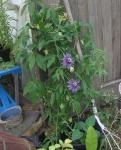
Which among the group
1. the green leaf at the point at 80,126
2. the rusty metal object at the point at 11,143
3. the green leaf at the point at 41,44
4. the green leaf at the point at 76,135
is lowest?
the green leaf at the point at 76,135

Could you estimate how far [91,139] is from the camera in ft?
10.4

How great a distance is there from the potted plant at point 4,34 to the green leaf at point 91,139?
0.96m

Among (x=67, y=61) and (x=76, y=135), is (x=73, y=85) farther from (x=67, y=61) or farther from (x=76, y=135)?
(x=76, y=135)

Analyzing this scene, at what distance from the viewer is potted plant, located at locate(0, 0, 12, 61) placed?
3.38 metres

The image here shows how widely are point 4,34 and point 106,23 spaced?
0.96m

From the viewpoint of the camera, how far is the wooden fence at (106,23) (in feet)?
11.7

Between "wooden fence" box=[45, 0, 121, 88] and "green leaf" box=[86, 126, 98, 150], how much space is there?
947 mm

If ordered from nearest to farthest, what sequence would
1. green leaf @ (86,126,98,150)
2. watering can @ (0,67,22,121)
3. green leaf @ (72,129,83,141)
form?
green leaf @ (86,126,98,150) < green leaf @ (72,129,83,141) < watering can @ (0,67,22,121)

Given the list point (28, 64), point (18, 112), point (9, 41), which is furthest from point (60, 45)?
point (18, 112)

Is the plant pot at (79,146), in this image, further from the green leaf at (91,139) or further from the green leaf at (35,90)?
the green leaf at (35,90)

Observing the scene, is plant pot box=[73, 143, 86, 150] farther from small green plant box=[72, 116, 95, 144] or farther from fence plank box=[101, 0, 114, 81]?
fence plank box=[101, 0, 114, 81]

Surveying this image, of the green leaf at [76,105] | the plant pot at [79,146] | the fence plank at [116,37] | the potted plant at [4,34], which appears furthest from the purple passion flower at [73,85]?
the fence plank at [116,37]

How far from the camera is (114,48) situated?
156 inches

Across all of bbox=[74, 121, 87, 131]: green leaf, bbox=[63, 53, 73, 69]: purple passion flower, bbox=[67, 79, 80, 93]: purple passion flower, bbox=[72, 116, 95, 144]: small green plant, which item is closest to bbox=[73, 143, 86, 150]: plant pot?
bbox=[72, 116, 95, 144]: small green plant
